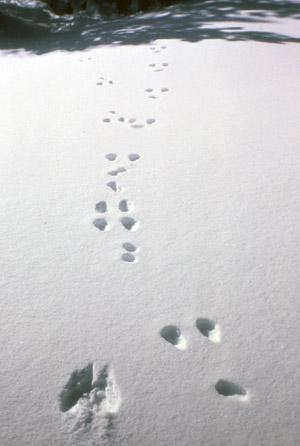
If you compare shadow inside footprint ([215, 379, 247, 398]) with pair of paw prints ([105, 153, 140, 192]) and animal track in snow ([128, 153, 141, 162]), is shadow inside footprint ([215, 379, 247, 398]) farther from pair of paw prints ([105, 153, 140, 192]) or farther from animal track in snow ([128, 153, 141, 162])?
animal track in snow ([128, 153, 141, 162])

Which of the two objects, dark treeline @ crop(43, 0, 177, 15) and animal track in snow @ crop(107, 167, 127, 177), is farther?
dark treeline @ crop(43, 0, 177, 15)

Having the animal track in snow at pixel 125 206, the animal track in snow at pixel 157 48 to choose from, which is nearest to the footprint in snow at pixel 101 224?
the animal track in snow at pixel 125 206

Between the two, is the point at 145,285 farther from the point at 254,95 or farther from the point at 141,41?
the point at 141,41

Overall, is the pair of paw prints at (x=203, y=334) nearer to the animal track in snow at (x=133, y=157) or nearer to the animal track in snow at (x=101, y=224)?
the animal track in snow at (x=101, y=224)

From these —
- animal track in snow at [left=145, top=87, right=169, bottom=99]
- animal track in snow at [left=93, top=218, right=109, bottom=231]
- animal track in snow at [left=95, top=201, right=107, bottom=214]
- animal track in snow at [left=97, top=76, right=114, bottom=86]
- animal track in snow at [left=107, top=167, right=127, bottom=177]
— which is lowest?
animal track in snow at [left=93, top=218, right=109, bottom=231]

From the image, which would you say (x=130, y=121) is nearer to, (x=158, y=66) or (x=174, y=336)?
(x=158, y=66)

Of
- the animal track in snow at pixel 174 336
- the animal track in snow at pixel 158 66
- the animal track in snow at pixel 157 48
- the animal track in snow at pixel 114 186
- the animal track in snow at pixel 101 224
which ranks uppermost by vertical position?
the animal track in snow at pixel 157 48

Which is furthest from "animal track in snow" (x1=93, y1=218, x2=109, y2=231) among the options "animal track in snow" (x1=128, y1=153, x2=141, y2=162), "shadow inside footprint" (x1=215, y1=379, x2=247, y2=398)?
"shadow inside footprint" (x1=215, y1=379, x2=247, y2=398)

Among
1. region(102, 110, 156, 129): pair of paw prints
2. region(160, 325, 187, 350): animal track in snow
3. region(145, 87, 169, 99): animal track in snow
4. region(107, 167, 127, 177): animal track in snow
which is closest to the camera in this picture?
region(160, 325, 187, 350): animal track in snow
